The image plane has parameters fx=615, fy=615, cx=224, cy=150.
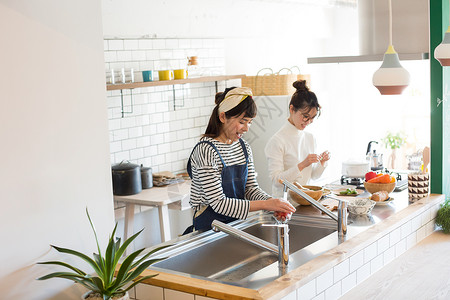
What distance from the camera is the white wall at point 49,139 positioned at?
2.43 metres

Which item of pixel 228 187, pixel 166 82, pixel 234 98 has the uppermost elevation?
pixel 166 82

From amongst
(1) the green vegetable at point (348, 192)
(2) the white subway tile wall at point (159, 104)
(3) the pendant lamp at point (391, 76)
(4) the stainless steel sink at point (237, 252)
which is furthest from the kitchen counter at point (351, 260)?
(2) the white subway tile wall at point (159, 104)

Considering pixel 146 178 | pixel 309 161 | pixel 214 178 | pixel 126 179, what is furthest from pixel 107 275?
pixel 146 178

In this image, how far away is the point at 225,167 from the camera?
11.1 ft

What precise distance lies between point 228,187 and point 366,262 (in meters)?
0.89

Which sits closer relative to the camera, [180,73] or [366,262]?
[366,262]

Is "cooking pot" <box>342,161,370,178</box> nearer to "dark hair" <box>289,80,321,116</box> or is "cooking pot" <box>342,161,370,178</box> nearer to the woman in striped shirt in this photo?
"dark hair" <box>289,80,321,116</box>

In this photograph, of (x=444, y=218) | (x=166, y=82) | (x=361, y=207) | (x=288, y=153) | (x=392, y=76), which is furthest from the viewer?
(x=166, y=82)

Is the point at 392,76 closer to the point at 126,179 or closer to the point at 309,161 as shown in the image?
the point at 309,161

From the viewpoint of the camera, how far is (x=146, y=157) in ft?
20.0

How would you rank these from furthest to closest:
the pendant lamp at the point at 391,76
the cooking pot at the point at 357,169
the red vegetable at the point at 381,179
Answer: the cooking pot at the point at 357,169 → the red vegetable at the point at 381,179 → the pendant lamp at the point at 391,76

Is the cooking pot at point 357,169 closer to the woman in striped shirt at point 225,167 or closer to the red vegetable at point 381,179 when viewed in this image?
the red vegetable at point 381,179

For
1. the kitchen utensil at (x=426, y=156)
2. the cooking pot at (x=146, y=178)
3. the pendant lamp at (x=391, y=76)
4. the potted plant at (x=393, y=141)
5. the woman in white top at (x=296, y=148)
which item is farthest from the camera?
the potted plant at (x=393, y=141)

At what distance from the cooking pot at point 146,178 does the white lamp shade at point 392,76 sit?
2.71 metres
